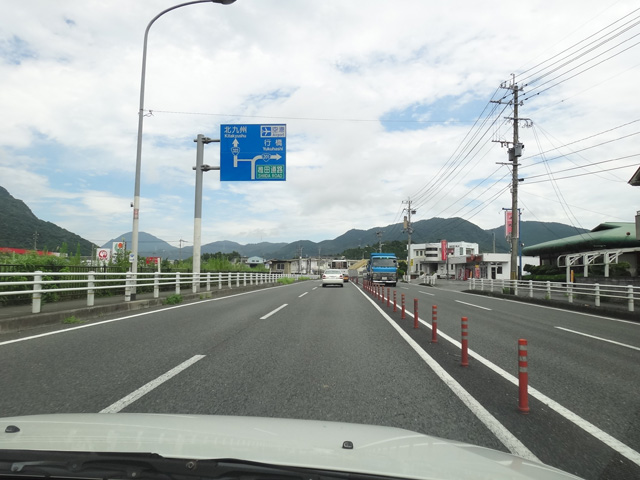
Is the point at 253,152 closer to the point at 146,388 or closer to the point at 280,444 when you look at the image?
the point at 146,388

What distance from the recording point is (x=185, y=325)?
942 centimetres

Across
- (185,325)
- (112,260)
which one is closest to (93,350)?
(185,325)

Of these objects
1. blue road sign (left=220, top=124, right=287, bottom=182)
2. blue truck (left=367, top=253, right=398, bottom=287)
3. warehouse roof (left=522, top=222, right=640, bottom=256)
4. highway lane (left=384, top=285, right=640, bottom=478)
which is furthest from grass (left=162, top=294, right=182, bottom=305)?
warehouse roof (left=522, top=222, right=640, bottom=256)

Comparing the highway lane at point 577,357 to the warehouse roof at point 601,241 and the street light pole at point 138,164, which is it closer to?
the street light pole at point 138,164

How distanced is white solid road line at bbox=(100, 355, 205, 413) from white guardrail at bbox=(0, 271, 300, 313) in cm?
485

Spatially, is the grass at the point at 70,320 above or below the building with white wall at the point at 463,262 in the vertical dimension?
below

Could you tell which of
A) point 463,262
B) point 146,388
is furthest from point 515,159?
point 463,262

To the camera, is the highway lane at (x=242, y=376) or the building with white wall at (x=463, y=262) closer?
the highway lane at (x=242, y=376)

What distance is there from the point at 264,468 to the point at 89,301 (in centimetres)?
1066

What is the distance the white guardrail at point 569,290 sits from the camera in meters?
15.1

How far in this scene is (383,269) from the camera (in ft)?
126

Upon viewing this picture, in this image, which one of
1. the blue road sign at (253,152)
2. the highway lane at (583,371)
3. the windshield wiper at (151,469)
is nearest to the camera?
the windshield wiper at (151,469)

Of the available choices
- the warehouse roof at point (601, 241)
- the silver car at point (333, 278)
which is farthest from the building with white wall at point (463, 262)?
the silver car at point (333, 278)

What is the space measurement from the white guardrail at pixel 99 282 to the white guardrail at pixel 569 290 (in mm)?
15763
